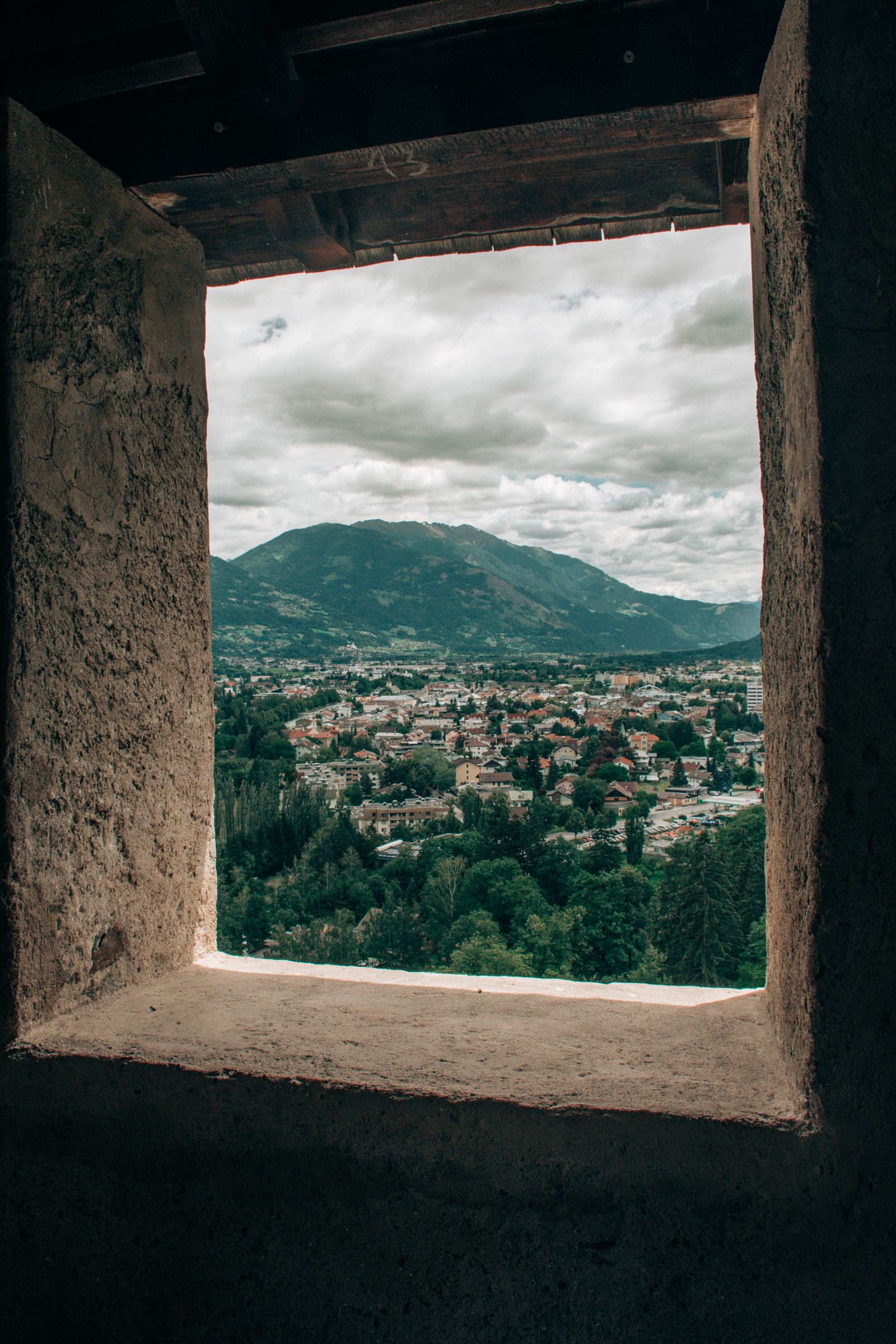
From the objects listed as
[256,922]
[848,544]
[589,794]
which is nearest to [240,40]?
[848,544]

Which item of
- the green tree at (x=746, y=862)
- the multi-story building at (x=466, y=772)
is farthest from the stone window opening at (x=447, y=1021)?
the multi-story building at (x=466, y=772)

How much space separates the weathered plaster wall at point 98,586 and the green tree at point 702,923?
2751mm

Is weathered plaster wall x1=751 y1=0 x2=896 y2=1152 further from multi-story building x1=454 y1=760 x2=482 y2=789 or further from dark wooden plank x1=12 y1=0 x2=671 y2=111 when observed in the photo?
multi-story building x1=454 y1=760 x2=482 y2=789

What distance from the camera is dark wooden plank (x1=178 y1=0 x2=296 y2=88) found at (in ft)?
4.66

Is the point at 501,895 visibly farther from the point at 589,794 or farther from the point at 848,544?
the point at 848,544

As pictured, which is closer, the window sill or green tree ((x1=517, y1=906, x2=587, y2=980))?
the window sill

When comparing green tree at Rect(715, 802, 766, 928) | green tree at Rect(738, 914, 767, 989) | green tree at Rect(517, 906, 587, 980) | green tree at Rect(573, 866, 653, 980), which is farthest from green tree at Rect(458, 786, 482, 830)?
green tree at Rect(738, 914, 767, 989)

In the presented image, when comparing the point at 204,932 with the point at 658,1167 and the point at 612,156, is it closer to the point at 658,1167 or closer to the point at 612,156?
the point at 658,1167

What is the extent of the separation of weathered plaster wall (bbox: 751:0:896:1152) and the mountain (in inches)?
961

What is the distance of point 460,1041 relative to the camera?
4.97 feet

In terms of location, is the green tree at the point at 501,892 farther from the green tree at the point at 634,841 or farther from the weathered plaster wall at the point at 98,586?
the weathered plaster wall at the point at 98,586

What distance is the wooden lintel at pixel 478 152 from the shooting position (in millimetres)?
1538

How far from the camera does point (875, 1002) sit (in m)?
1.21

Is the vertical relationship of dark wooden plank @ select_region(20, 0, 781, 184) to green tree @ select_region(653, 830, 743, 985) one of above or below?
above
